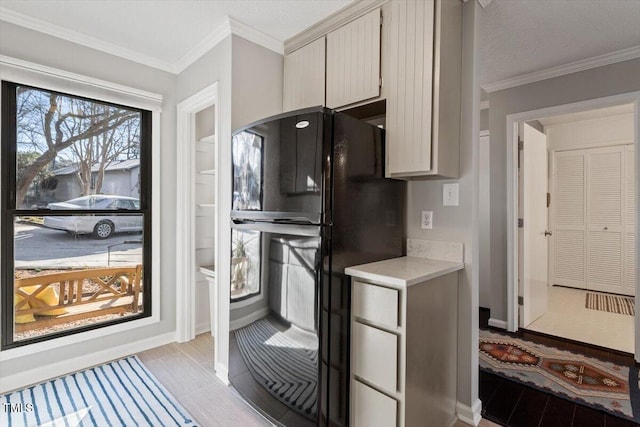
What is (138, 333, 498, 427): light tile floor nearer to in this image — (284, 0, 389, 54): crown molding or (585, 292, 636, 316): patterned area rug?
(284, 0, 389, 54): crown molding

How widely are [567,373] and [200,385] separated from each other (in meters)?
2.63

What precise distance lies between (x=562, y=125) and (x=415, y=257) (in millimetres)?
4405

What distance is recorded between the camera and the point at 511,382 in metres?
2.22

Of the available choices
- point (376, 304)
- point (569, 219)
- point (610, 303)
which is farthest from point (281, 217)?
point (569, 219)

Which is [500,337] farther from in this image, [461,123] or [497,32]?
[497,32]

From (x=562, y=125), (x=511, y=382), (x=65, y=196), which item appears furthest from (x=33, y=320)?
(x=562, y=125)

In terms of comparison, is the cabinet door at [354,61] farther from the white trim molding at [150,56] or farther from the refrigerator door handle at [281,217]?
the refrigerator door handle at [281,217]

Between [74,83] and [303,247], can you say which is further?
[74,83]

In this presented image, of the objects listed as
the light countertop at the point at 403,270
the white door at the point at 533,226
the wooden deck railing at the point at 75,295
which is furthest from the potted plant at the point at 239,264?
the white door at the point at 533,226

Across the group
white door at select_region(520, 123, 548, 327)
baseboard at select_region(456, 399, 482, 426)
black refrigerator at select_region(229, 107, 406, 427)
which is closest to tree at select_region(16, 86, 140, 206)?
black refrigerator at select_region(229, 107, 406, 427)

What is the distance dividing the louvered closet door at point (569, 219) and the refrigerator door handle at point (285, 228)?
4.90 m

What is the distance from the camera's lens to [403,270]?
1.57 meters

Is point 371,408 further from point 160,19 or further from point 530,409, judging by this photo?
point 160,19

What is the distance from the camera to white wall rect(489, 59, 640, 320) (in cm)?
276
